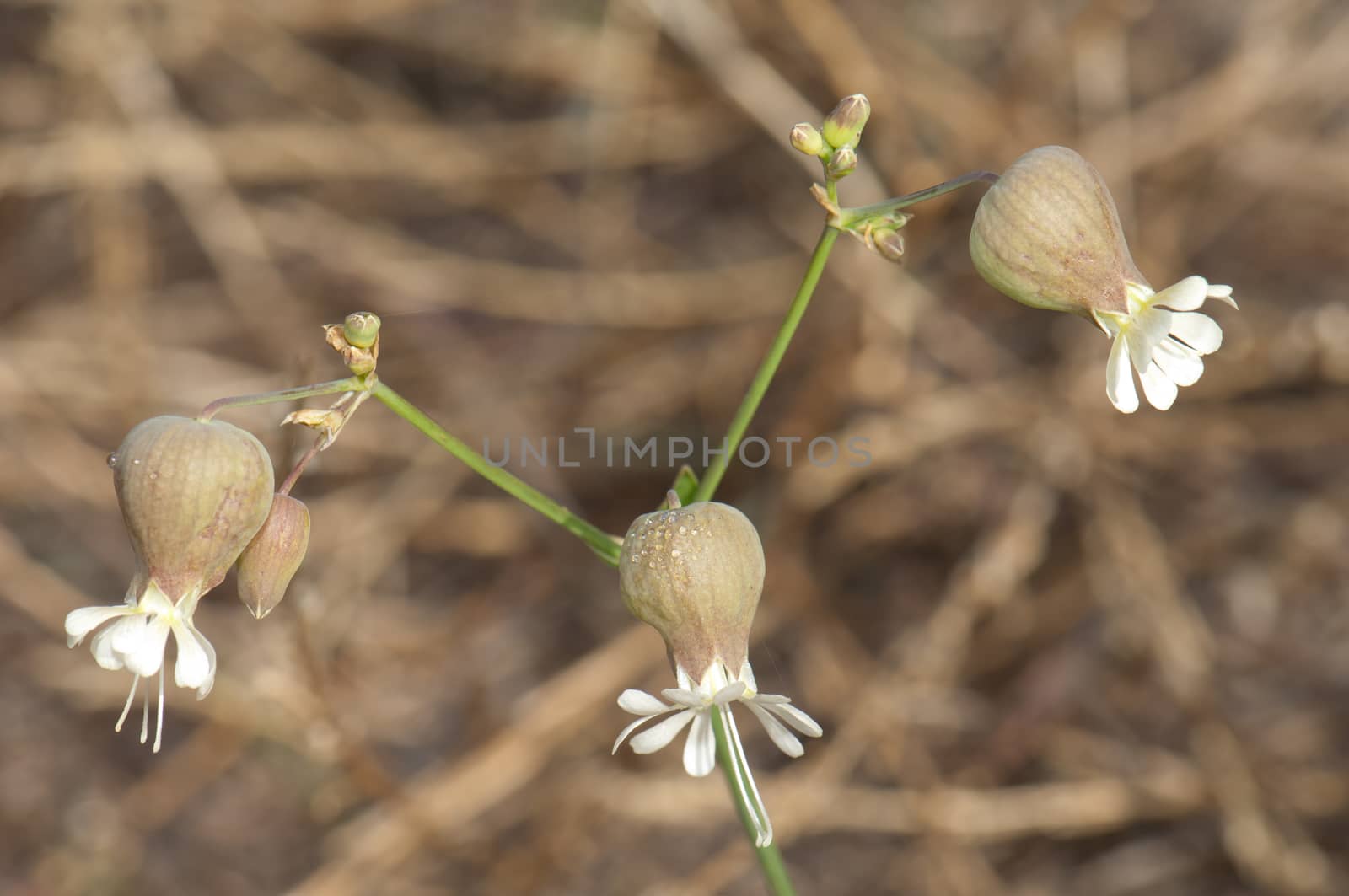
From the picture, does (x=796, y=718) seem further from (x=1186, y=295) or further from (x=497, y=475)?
(x=1186, y=295)

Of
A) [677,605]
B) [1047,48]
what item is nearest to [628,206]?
[1047,48]

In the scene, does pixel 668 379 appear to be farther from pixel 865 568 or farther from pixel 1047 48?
pixel 1047 48

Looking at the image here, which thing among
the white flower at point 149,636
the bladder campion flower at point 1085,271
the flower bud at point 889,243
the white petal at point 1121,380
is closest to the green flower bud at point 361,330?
the white flower at point 149,636

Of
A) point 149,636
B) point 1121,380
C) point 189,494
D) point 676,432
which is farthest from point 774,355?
point 676,432

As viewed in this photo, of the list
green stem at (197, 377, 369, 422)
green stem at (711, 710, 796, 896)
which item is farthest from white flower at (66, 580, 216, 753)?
green stem at (711, 710, 796, 896)

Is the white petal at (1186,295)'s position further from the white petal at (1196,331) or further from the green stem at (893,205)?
the green stem at (893,205)

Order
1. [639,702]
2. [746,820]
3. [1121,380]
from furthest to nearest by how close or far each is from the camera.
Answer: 1. [746,820]
2. [1121,380]
3. [639,702]
